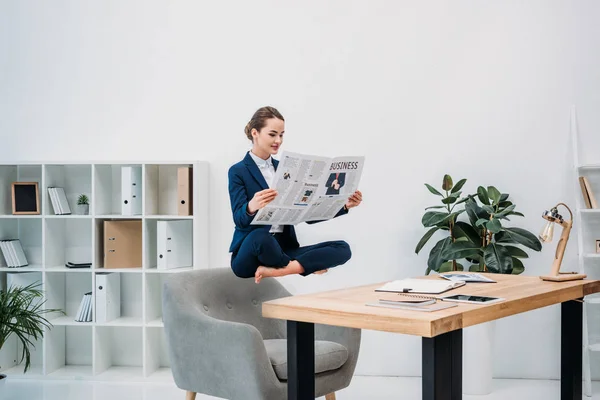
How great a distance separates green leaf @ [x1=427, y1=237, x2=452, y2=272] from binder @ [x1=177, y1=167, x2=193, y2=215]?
1625 millimetres

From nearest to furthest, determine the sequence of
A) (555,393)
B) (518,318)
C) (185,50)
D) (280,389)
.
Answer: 1. (280,389)
2. (555,393)
3. (518,318)
4. (185,50)

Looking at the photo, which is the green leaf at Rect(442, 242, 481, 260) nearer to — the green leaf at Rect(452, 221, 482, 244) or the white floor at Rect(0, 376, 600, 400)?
the green leaf at Rect(452, 221, 482, 244)

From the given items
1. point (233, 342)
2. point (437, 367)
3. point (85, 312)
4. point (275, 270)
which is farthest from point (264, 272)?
point (85, 312)

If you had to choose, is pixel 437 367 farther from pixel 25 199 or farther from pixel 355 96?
pixel 25 199

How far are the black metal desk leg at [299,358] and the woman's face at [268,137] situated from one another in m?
0.91

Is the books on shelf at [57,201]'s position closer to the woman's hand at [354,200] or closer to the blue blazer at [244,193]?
the blue blazer at [244,193]

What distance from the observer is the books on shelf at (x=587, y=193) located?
4531 millimetres

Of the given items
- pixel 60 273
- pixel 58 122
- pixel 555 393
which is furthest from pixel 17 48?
pixel 555 393

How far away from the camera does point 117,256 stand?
4.99m

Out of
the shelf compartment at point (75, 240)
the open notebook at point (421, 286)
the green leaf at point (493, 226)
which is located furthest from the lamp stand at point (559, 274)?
the shelf compartment at point (75, 240)

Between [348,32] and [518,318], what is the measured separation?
222 cm

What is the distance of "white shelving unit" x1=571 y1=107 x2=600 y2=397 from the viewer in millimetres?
4527

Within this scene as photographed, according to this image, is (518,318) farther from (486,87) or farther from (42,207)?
(42,207)

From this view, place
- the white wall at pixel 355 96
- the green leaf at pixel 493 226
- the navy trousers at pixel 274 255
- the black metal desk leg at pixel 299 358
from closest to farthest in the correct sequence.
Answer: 1. the black metal desk leg at pixel 299 358
2. the navy trousers at pixel 274 255
3. the green leaf at pixel 493 226
4. the white wall at pixel 355 96
